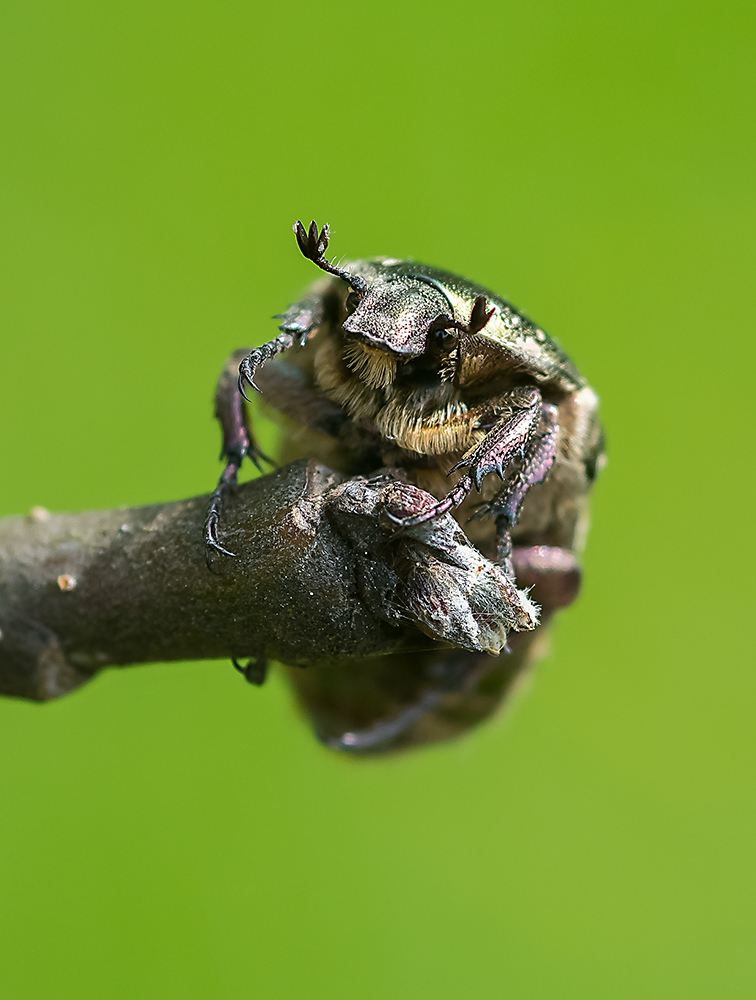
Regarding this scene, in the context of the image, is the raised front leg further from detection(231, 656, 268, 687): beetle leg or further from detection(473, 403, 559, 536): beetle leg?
detection(231, 656, 268, 687): beetle leg

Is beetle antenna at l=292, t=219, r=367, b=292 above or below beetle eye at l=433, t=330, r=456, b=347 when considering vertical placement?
above

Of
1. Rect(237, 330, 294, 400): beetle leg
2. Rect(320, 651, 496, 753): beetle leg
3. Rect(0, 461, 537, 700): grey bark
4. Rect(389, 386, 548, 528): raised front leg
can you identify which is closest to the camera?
Rect(0, 461, 537, 700): grey bark

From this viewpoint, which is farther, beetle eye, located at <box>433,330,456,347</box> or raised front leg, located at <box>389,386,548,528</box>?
beetle eye, located at <box>433,330,456,347</box>

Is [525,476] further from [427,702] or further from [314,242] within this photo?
[427,702]

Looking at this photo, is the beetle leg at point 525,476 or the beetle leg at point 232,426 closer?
the beetle leg at point 525,476

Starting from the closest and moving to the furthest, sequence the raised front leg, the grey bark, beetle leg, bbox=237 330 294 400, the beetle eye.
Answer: the grey bark
the raised front leg
beetle leg, bbox=237 330 294 400
the beetle eye

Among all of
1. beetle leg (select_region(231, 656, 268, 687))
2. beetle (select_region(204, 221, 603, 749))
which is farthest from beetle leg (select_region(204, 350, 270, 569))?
beetle leg (select_region(231, 656, 268, 687))

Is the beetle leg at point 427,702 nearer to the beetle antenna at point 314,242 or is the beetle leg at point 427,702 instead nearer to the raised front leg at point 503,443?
the raised front leg at point 503,443

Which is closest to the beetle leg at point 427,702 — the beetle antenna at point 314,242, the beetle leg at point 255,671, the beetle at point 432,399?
the beetle at point 432,399
